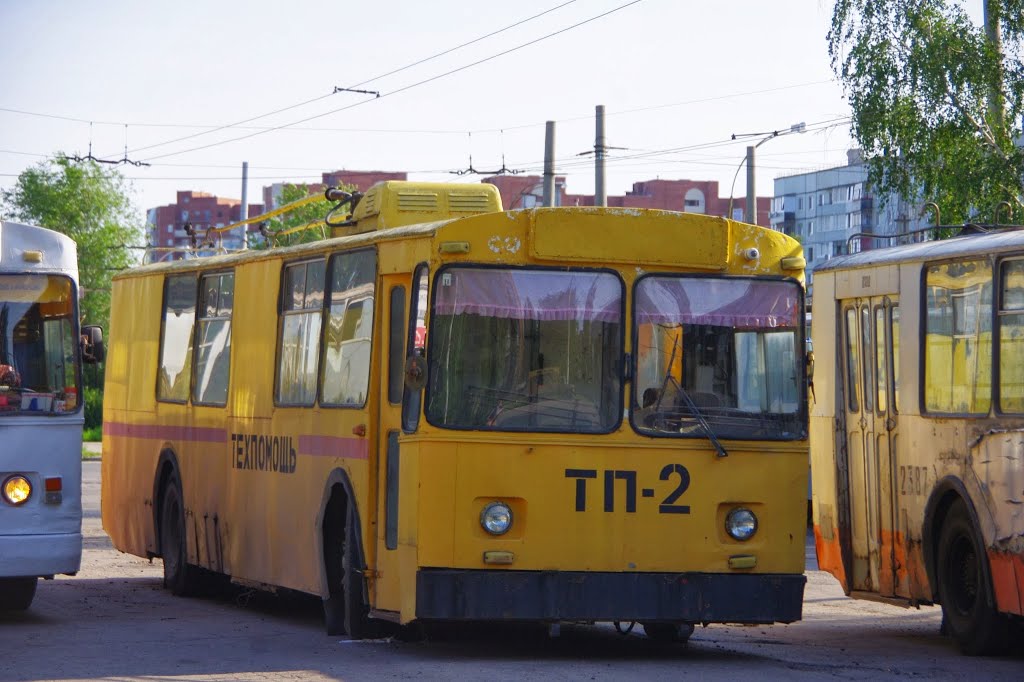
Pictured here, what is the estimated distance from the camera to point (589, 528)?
11.2 metres

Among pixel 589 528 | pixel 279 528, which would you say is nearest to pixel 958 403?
pixel 589 528

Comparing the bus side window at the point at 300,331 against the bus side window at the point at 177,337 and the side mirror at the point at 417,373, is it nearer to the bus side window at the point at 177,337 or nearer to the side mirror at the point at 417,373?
the side mirror at the point at 417,373

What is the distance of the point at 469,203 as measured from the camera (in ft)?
47.6

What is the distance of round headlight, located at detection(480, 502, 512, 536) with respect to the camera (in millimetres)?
11141

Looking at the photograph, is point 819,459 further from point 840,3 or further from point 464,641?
point 840,3

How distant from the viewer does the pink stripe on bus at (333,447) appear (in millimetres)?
12273

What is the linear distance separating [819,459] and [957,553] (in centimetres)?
239

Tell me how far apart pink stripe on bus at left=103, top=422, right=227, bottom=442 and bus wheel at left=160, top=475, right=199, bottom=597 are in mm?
426

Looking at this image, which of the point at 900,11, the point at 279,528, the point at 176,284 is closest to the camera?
the point at 279,528

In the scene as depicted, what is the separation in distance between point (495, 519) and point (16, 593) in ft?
16.7

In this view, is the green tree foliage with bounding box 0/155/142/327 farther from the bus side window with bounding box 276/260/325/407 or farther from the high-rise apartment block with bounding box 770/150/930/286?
the bus side window with bounding box 276/260/325/407

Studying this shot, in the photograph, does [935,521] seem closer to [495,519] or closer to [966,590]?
[966,590]

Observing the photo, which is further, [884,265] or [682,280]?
[884,265]

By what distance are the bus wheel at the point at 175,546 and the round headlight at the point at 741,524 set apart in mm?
6605
